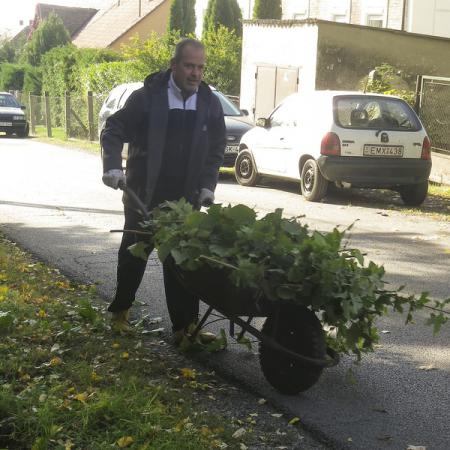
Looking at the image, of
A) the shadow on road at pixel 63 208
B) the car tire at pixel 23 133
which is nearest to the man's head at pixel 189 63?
the shadow on road at pixel 63 208

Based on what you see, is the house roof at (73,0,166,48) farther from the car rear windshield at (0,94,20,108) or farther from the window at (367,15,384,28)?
the window at (367,15,384,28)

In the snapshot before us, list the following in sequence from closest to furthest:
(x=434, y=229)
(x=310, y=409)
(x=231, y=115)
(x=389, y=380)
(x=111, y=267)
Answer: (x=310, y=409) → (x=389, y=380) → (x=111, y=267) → (x=434, y=229) → (x=231, y=115)

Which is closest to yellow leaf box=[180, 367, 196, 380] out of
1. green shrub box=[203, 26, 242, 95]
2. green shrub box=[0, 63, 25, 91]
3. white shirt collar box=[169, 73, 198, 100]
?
white shirt collar box=[169, 73, 198, 100]

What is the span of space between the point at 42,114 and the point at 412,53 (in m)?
21.5

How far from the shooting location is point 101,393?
500cm

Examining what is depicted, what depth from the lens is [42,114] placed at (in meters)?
41.4

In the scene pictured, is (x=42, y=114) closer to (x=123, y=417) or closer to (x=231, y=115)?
(x=231, y=115)

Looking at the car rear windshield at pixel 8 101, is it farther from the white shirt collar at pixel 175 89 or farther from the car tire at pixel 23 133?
the white shirt collar at pixel 175 89

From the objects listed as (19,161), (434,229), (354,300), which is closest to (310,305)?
(354,300)

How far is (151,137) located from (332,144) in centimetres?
821

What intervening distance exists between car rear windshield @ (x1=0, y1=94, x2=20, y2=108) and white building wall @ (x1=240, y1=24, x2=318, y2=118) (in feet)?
38.0

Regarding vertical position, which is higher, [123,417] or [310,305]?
[310,305]

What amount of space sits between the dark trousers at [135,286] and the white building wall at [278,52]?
58.1ft

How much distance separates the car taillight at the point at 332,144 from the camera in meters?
13.8
